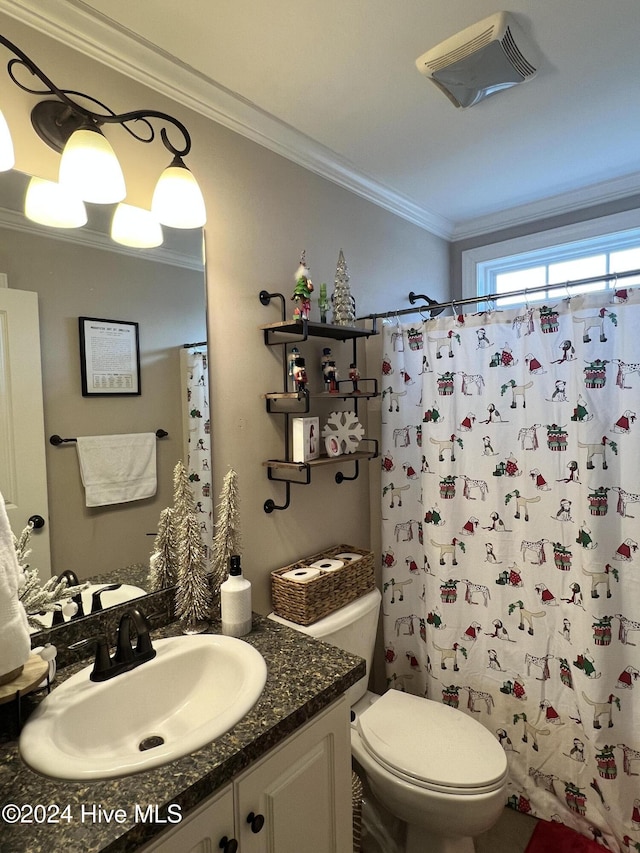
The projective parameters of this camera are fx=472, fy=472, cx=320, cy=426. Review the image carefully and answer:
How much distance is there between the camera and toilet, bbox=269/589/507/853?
134cm

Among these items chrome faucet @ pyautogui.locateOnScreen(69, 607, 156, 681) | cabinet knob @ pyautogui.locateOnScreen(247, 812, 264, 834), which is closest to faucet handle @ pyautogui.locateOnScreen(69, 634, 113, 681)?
chrome faucet @ pyautogui.locateOnScreen(69, 607, 156, 681)

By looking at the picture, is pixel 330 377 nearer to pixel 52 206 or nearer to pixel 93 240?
pixel 93 240

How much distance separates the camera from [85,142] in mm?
1084

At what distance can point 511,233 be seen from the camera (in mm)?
2490

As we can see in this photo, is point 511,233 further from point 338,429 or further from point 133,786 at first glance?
point 133,786

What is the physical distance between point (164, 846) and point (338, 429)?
1.33 m

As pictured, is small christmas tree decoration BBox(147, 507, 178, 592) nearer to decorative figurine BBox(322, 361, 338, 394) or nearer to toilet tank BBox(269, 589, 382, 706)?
toilet tank BBox(269, 589, 382, 706)

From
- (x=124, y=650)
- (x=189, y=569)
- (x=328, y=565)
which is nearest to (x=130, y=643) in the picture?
(x=124, y=650)

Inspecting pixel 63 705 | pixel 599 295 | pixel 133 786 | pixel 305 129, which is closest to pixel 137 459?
pixel 63 705

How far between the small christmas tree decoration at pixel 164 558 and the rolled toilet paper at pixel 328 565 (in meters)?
0.55

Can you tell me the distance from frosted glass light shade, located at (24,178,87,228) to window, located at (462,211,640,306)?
1.62 m

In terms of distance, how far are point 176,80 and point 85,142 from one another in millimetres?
496

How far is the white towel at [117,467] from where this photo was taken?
124 cm

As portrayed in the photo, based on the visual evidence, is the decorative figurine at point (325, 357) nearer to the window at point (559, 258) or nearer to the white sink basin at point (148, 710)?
the window at point (559, 258)
